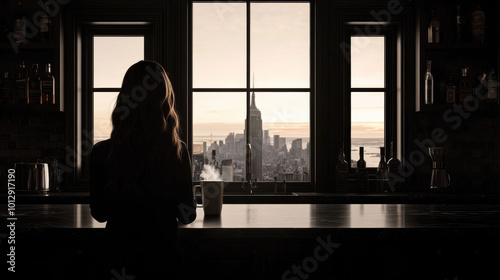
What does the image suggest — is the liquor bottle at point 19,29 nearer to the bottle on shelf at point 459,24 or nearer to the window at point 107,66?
the window at point 107,66

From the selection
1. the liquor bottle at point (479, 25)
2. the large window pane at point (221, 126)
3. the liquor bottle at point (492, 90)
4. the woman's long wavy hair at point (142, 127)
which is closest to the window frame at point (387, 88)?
the liquor bottle at point (479, 25)

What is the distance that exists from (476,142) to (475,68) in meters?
0.60

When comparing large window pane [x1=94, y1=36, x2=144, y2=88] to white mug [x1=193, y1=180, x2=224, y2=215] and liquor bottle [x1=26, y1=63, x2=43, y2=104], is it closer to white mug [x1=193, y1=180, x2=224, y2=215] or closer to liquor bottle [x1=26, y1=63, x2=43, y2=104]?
liquor bottle [x1=26, y1=63, x2=43, y2=104]

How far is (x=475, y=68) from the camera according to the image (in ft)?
12.6

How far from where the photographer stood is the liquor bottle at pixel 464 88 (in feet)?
12.1

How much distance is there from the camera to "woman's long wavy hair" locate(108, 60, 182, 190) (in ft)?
4.87

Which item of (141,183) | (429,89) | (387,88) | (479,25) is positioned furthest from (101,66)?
(479,25)

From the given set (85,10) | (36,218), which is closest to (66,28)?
(85,10)

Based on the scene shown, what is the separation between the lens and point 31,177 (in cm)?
347

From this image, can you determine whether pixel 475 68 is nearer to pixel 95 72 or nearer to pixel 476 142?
pixel 476 142

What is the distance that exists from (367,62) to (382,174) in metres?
0.95

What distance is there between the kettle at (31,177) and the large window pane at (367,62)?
2521 mm

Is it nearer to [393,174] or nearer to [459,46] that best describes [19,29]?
[393,174]

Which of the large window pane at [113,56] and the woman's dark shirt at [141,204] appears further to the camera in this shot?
the large window pane at [113,56]
